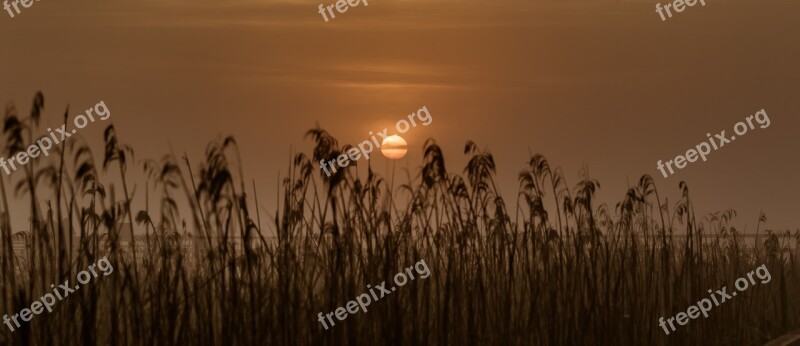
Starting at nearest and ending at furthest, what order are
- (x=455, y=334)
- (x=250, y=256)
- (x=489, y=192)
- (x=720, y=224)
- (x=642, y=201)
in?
1. (x=250, y=256)
2. (x=455, y=334)
3. (x=489, y=192)
4. (x=642, y=201)
5. (x=720, y=224)

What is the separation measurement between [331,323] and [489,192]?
140cm

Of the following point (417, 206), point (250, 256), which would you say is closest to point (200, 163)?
point (250, 256)

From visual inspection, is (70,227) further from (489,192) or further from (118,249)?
(489,192)

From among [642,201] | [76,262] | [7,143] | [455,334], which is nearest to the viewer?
[7,143]

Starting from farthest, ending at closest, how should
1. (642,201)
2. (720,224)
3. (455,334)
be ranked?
(720,224)
(642,201)
(455,334)

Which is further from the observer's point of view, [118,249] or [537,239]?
[537,239]

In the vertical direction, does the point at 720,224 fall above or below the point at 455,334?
above

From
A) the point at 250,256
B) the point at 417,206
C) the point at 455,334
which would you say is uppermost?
the point at 417,206

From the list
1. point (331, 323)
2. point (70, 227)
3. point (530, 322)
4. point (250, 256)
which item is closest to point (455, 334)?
point (530, 322)


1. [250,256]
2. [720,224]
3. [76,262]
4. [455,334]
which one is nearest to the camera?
[76,262]

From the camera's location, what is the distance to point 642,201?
21.4 ft

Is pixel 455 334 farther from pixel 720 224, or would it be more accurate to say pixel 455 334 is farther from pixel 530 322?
pixel 720 224

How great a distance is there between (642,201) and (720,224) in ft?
10.4

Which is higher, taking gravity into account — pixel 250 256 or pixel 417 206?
pixel 417 206
